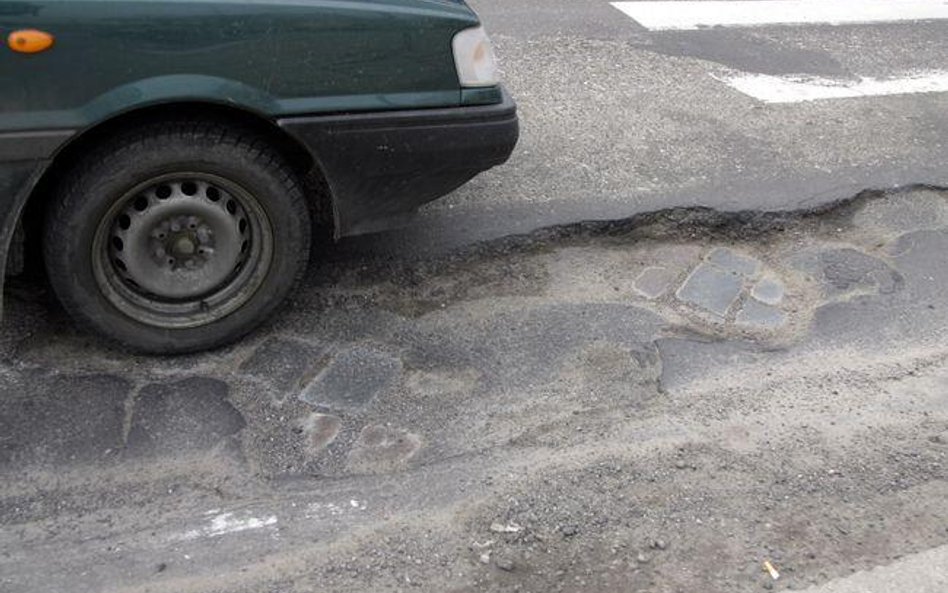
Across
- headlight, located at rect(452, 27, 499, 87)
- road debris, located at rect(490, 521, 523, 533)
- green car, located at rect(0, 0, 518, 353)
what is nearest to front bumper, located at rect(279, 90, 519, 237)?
green car, located at rect(0, 0, 518, 353)

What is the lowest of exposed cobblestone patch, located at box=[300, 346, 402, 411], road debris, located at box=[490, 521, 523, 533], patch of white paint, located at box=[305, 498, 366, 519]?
road debris, located at box=[490, 521, 523, 533]

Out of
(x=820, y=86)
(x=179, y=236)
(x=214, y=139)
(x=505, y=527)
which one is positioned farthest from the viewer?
(x=820, y=86)

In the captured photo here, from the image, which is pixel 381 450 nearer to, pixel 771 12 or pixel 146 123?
pixel 146 123

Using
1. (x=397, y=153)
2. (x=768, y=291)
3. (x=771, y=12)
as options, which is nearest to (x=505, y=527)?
(x=397, y=153)

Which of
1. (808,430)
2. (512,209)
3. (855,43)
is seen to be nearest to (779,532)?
(808,430)

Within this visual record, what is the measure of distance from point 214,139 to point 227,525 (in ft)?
4.56

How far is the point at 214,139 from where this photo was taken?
143 inches

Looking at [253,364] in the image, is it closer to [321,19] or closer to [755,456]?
[321,19]

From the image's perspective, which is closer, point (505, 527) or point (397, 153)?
point (505, 527)

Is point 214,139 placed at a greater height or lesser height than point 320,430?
greater

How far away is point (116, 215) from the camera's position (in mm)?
3666

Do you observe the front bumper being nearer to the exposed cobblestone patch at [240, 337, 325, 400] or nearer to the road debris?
the exposed cobblestone patch at [240, 337, 325, 400]

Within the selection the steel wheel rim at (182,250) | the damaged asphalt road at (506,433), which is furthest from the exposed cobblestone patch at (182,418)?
the steel wheel rim at (182,250)

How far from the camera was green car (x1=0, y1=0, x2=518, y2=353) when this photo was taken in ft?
10.9
